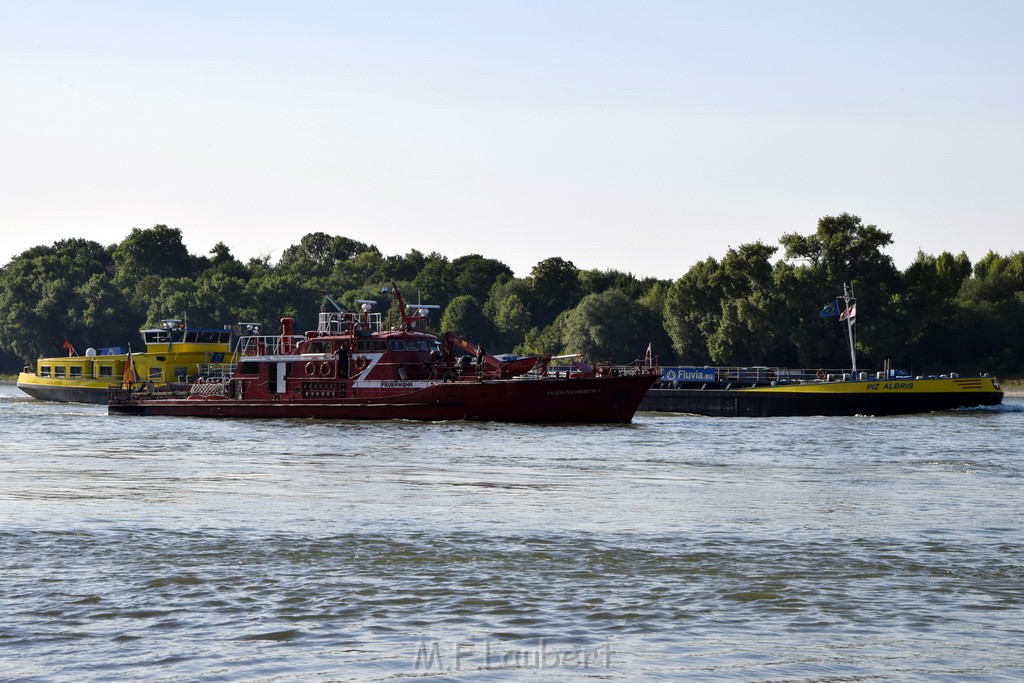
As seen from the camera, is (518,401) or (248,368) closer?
(518,401)

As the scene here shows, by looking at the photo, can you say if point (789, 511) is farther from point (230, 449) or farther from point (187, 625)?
point (230, 449)

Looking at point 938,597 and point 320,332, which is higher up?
point 320,332

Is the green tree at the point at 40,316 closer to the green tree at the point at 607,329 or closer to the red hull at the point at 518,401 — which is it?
the green tree at the point at 607,329

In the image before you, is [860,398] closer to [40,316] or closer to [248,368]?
[248,368]

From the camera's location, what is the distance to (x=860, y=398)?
248 feet

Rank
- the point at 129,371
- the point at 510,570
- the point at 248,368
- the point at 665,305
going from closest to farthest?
the point at 510,570
the point at 248,368
the point at 129,371
the point at 665,305

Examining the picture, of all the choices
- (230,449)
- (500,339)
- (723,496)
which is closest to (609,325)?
(500,339)

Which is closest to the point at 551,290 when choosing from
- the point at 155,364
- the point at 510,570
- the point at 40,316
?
the point at 40,316

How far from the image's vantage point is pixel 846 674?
14.4 m

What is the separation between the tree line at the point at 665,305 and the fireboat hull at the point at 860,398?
2203cm

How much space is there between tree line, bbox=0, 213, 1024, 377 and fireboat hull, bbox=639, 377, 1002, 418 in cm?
2203

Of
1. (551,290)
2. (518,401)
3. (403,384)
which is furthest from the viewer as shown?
(551,290)

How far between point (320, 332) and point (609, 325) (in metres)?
70.1

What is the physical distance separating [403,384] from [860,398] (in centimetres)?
2727
